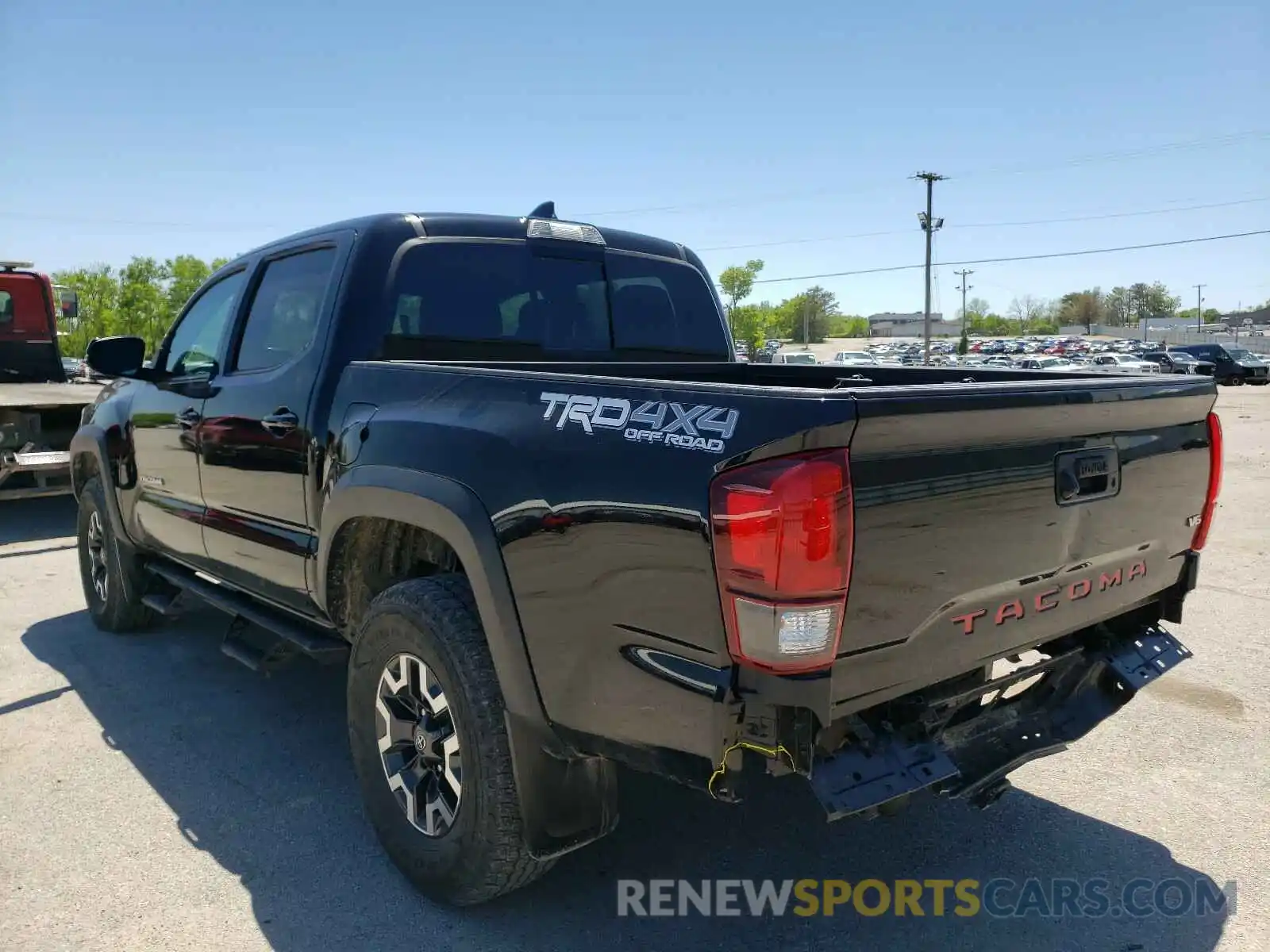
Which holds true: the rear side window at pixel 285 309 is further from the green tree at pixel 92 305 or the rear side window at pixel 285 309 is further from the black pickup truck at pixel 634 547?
the green tree at pixel 92 305

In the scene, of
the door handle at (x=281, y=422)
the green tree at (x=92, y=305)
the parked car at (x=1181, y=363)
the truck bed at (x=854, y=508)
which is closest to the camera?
the truck bed at (x=854, y=508)

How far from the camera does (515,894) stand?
300cm

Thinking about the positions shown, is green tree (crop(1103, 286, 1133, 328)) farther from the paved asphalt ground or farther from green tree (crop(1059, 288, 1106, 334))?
the paved asphalt ground

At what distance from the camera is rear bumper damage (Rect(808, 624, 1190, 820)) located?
7.27ft

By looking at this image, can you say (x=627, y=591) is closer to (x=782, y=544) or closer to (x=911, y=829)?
(x=782, y=544)

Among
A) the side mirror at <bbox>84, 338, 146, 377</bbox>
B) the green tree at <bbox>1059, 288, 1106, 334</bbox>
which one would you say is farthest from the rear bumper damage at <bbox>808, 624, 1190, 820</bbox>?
the green tree at <bbox>1059, 288, 1106, 334</bbox>

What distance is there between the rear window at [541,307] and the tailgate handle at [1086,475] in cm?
213

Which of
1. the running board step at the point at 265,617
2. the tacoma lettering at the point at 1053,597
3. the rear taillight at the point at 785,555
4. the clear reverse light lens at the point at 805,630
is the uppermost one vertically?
the rear taillight at the point at 785,555

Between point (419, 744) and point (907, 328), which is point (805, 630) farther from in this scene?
point (907, 328)

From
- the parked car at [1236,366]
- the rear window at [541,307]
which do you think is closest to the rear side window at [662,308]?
Result: the rear window at [541,307]

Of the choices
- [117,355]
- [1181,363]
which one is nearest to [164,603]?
[117,355]

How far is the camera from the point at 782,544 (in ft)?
6.56

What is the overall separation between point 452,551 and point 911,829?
6.00 ft

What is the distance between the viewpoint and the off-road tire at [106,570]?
5.51 m
